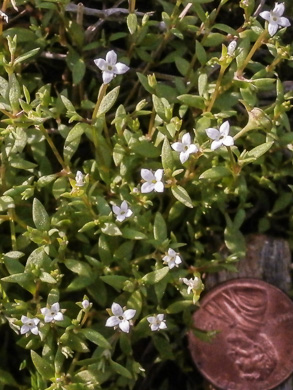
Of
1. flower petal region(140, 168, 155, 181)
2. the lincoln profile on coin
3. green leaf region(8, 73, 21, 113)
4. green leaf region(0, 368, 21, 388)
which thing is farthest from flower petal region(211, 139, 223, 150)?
green leaf region(0, 368, 21, 388)

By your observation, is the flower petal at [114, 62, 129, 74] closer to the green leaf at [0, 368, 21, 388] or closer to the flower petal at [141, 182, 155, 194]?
the flower petal at [141, 182, 155, 194]

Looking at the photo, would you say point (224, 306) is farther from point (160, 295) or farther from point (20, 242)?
point (20, 242)

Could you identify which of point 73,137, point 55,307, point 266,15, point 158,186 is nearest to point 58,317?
point 55,307

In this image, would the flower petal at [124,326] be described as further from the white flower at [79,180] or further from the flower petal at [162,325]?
the white flower at [79,180]

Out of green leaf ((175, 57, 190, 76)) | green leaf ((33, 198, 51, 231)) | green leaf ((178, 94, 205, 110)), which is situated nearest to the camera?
green leaf ((33, 198, 51, 231))

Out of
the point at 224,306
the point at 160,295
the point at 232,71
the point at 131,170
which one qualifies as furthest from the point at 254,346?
the point at 232,71

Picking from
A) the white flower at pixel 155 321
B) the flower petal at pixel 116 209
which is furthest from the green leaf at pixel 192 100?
the white flower at pixel 155 321

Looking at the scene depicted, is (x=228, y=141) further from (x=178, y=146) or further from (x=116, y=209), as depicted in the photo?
(x=116, y=209)
